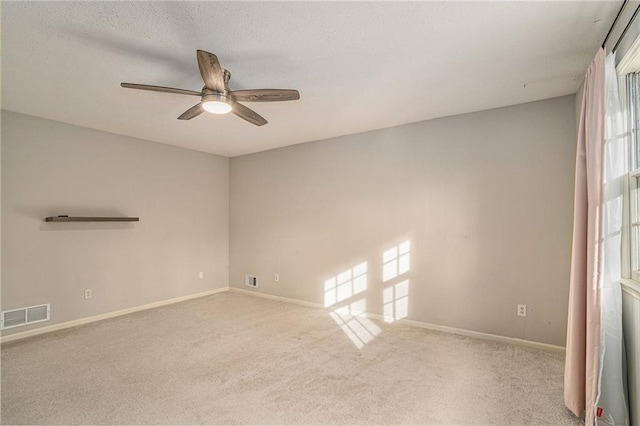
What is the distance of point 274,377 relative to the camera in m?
2.60

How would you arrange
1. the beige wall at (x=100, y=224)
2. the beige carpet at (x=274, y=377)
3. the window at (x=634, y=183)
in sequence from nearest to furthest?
1. the window at (x=634, y=183)
2. the beige carpet at (x=274, y=377)
3. the beige wall at (x=100, y=224)

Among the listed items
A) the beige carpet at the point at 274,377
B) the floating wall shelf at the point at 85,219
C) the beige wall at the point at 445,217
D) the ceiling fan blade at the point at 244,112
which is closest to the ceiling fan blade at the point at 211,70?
the ceiling fan blade at the point at 244,112

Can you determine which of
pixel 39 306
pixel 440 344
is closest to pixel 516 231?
pixel 440 344

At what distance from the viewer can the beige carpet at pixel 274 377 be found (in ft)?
6.94

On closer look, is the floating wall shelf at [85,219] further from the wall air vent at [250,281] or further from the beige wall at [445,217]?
the beige wall at [445,217]

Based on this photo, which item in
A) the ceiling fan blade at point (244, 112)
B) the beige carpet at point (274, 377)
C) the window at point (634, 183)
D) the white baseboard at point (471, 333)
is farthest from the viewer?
the white baseboard at point (471, 333)

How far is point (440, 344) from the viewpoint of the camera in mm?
3264

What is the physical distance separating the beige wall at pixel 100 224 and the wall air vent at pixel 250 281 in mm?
520

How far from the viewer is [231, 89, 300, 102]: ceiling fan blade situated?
2.30 metres

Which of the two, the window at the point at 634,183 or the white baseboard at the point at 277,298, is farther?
the white baseboard at the point at 277,298

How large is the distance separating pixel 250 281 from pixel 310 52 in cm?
419

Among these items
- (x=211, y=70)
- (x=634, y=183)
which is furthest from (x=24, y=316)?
(x=634, y=183)

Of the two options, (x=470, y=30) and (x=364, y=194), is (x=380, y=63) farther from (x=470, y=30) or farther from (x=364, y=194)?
(x=364, y=194)

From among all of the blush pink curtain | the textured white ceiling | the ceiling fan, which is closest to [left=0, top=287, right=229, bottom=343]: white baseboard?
the textured white ceiling
